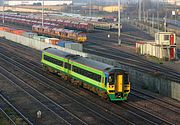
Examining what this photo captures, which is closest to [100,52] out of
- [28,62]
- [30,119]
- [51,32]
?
[28,62]

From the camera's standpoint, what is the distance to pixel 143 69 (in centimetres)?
5022

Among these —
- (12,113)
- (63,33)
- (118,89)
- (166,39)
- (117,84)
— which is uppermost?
(63,33)

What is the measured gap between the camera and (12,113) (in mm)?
29375

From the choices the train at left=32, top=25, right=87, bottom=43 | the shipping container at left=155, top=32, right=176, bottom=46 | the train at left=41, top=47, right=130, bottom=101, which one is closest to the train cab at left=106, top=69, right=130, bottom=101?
the train at left=41, top=47, right=130, bottom=101

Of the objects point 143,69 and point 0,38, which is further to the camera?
point 0,38

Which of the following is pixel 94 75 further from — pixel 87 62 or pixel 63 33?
pixel 63 33

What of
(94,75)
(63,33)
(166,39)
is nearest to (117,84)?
(94,75)

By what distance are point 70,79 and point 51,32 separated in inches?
2183

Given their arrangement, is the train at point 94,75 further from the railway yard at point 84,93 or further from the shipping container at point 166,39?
the shipping container at point 166,39

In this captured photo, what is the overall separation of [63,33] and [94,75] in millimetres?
56048

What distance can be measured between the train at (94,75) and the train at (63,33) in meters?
39.0

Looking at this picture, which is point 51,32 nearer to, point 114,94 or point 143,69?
point 143,69

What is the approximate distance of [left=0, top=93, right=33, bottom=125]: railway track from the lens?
2702 cm

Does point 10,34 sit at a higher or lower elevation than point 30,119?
higher
